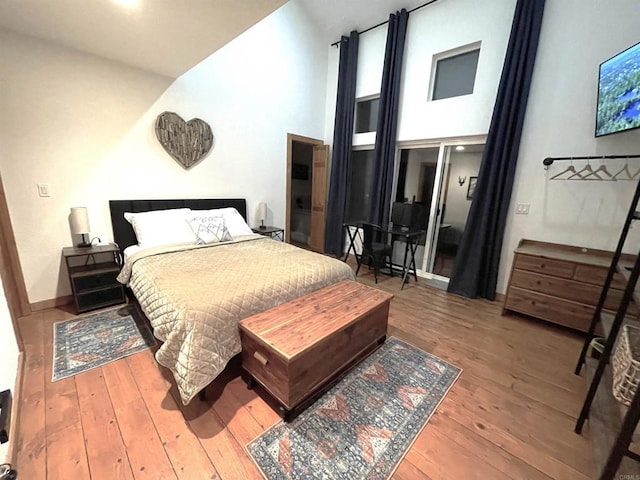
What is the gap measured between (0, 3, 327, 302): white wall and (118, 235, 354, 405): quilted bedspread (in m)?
0.92

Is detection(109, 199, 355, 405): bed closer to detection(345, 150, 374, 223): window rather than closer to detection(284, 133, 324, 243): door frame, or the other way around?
detection(284, 133, 324, 243): door frame

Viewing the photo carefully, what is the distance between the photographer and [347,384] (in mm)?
1702

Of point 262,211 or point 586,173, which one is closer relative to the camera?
point 586,173

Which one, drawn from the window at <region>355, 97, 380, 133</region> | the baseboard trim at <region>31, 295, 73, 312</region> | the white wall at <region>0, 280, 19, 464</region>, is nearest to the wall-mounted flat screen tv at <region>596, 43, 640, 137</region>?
the window at <region>355, 97, 380, 133</region>

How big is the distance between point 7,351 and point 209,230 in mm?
1626

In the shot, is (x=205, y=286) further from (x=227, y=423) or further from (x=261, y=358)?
(x=227, y=423)

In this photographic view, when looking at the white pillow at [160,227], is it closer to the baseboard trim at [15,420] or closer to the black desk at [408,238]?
the baseboard trim at [15,420]

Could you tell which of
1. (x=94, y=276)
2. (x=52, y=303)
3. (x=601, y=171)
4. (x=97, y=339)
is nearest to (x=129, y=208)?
→ (x=94, y=276)

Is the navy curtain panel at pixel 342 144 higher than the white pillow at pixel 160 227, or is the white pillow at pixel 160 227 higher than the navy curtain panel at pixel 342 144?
the navy curtain panel at pixel 342 144

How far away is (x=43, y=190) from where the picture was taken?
2.31 metres

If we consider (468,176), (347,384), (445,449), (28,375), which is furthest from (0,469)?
(468,176)

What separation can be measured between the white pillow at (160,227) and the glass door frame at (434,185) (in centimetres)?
292

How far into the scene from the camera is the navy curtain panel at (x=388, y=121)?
3453mm

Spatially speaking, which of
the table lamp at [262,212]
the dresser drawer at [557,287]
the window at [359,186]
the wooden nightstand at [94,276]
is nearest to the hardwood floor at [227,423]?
the wooden nightstand at [94,276]
